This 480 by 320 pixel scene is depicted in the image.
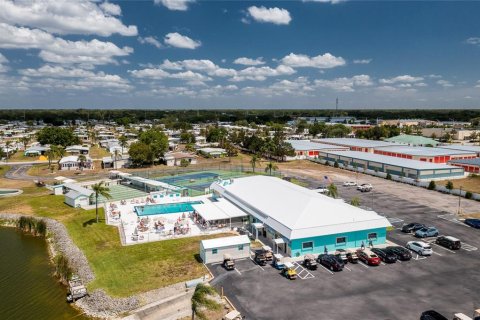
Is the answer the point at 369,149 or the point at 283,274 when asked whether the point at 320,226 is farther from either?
the point at 369,149

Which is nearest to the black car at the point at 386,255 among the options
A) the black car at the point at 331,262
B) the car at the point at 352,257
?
the car at the point at 352,257

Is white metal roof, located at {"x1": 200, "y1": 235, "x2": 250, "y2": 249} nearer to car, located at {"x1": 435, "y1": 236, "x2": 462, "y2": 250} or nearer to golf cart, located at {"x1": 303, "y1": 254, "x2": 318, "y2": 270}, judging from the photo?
golf cart, located at {"x1": 303, "y1": 254, "x2": 318, "y2": 270}

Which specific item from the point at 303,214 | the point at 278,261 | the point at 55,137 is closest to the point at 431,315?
the point at 278,261

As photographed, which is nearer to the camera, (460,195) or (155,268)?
(155,268)

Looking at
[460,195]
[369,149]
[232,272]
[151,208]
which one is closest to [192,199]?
[151,208]

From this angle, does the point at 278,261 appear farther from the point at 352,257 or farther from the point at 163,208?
the point at 163,208
